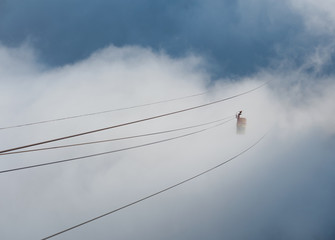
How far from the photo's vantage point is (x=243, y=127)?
752 inches
